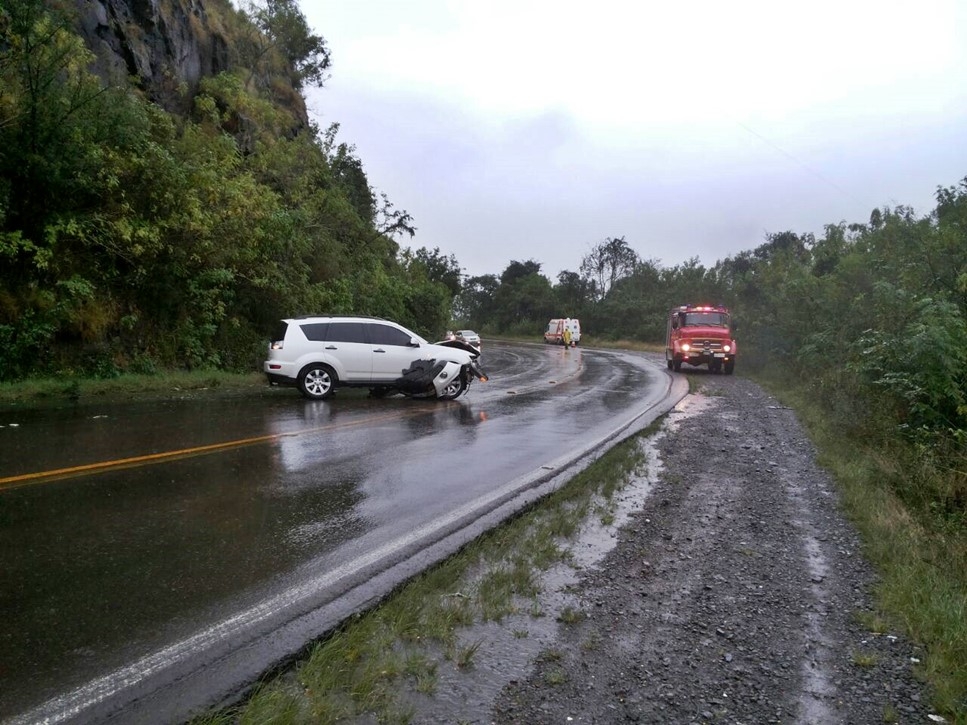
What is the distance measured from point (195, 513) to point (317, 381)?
31.8 feet

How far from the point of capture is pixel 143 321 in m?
17.3

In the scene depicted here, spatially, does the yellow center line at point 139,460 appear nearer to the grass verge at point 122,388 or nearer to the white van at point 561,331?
the grass verge at point 122,388

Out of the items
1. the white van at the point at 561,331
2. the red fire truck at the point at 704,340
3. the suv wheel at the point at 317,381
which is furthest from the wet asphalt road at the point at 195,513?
the white van at the point at 561,331

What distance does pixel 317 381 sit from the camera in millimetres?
16109

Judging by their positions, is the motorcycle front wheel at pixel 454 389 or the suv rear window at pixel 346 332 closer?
the suv rear window at pixel 346 332

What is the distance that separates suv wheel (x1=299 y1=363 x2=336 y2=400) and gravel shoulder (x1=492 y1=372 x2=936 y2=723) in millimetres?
9447

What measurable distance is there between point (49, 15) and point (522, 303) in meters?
69.1

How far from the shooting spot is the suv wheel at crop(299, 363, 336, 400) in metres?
16.0

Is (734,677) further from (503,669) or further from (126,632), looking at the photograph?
(126,632)

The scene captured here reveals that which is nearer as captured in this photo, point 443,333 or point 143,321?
point 143,321

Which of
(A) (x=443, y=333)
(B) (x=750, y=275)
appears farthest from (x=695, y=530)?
(B) (x=750, y=275)

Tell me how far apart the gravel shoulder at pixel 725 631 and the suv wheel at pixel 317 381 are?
9.45 metres

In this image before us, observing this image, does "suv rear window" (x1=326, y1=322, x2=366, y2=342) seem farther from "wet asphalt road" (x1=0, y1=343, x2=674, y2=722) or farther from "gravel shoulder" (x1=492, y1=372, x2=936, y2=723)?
"gravel shoulder" (x1=492, y1=372, x2=936, y2=723)

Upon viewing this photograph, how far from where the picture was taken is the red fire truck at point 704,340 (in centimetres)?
2880
